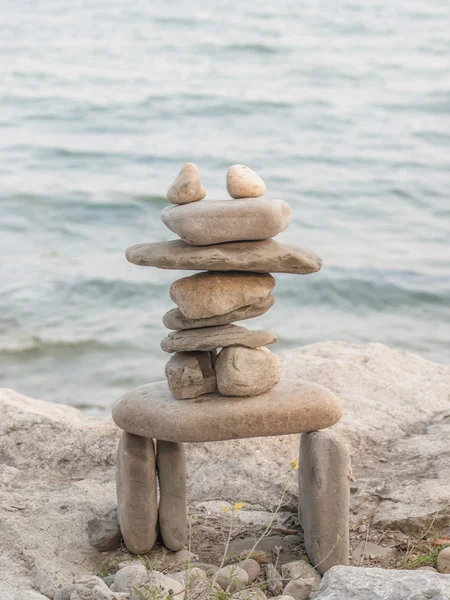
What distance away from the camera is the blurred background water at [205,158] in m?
9.54

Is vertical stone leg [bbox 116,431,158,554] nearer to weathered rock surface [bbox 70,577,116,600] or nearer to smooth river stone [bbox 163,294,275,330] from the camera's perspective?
smooth river stone [bbox 163,294,275,330]

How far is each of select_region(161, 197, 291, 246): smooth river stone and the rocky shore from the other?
4.92 feet

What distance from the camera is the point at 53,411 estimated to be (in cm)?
612

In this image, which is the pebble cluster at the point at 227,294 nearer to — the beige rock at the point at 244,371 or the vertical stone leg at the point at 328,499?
the beige rock at the point at 244,371

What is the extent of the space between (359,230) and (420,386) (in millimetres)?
5749

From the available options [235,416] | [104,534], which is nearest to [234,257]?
[235,416]

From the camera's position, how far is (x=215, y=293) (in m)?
4.05

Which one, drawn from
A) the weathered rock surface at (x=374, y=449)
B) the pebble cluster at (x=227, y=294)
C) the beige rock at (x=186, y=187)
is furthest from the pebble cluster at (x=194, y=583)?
the beige rock at (x=186, y=187)

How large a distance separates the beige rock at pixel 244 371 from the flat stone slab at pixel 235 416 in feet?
0.14

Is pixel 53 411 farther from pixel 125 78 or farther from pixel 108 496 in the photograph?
pixel 125 78

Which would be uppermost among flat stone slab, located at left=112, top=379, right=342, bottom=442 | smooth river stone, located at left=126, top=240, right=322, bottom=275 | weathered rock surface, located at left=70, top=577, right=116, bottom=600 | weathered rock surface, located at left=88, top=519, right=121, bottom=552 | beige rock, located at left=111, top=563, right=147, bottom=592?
smooth river stone, located at left=126, top=240, right=322, bottom=275

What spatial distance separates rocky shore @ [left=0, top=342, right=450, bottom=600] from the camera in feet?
13.6

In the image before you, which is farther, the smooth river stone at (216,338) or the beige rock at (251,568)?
the smooth river stone at (216,338)

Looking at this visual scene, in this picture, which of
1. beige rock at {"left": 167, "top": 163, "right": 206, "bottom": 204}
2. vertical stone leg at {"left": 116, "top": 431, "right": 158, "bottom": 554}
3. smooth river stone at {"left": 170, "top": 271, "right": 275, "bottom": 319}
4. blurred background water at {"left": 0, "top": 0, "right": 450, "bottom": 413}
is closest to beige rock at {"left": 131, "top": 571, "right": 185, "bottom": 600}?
vertical stone leg at {"left": 116, "top": 431, "right": 158, "bottom": 554}
